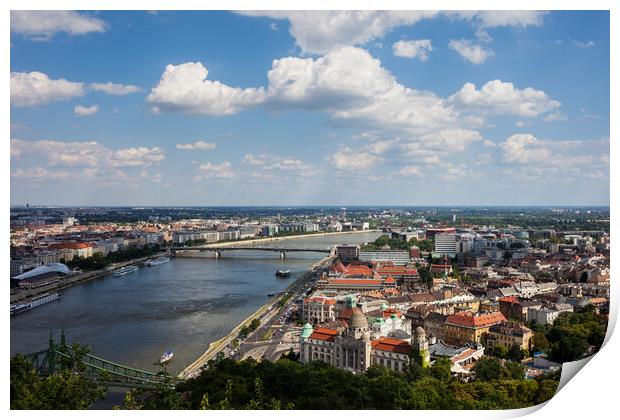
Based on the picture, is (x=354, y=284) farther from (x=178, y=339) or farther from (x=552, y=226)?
(x=552, y=226)

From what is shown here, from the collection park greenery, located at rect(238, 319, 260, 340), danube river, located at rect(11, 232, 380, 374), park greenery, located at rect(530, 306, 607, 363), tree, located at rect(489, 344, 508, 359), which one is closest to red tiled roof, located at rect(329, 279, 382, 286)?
danube river, located at rect(11, 232, 380, 374)

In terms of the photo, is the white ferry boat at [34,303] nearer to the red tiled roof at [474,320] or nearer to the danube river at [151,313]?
the danube river at [151,313]

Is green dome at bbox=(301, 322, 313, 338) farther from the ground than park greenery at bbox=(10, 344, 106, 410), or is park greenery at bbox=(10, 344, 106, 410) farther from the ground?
park greenery at bbox=(10, 344, 106, 410)

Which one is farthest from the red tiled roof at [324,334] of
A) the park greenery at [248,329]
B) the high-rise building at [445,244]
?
the high-rise building at [445,244]

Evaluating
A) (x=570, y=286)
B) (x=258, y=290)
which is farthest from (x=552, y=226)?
(x=258, y=290)

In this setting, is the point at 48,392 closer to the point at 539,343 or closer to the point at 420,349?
the point at 420,349

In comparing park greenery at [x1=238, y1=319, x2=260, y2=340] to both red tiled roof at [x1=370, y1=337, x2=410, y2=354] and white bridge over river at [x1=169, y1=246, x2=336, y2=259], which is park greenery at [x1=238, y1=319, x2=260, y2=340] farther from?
white bridge over river at [x1=169, y1=246, x2=336, y2=259]
